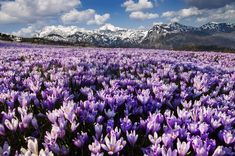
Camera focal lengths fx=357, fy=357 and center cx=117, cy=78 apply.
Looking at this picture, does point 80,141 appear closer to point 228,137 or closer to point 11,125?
point 11,125

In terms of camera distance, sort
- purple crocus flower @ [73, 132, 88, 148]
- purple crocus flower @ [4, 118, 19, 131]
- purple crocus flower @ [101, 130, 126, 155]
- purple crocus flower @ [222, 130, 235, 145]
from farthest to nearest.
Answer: purple crocus flower @ [4, 118, 19, 131] → purple crocus flower @ [222, 130, 235, 145] → purple crocus flower @ [73, 132, 88, 148] → purple crocus flower @ [101, 130, 126, 155]

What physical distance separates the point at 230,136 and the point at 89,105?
186cm

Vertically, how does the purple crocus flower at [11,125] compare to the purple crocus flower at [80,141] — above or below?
above

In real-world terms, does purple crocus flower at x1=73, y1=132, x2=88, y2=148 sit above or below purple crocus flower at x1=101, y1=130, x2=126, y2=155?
below

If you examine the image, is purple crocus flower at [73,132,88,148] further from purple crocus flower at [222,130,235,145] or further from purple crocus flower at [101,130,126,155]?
purple crocus flower at [222,130,235,145]

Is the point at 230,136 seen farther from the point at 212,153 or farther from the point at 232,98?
the point at 232,98

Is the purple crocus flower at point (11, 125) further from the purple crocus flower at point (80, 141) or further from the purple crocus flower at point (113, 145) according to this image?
the purple crocus flower at point (113, 145)

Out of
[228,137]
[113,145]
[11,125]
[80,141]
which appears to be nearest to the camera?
[113,145]

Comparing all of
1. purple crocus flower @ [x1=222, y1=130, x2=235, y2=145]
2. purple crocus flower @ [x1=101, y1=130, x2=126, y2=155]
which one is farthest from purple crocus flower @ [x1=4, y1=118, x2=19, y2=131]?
purple crocus flower @ [x1=222, y1=130, x2=235, y2=145]

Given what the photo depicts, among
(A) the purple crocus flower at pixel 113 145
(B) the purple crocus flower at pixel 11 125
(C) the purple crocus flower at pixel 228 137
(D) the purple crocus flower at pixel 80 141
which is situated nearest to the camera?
(A) the purple crocus flower at pixel 113 145

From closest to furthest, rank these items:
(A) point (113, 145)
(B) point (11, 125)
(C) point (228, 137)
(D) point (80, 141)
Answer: (A) point (113, 145) → (D) point (80, 141) → (C) point (228, 137) → (B) point (11, 125)

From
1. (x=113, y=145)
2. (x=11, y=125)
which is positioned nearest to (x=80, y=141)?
(x=113, y=145)

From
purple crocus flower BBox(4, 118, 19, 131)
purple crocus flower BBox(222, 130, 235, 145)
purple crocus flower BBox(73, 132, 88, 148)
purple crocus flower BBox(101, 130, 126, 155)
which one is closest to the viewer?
purple crocus flower BBox(101, 130, 126, 155)

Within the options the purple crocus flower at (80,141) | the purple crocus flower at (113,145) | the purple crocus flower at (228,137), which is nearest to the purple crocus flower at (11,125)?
the purple crocus flower at (80,141)
